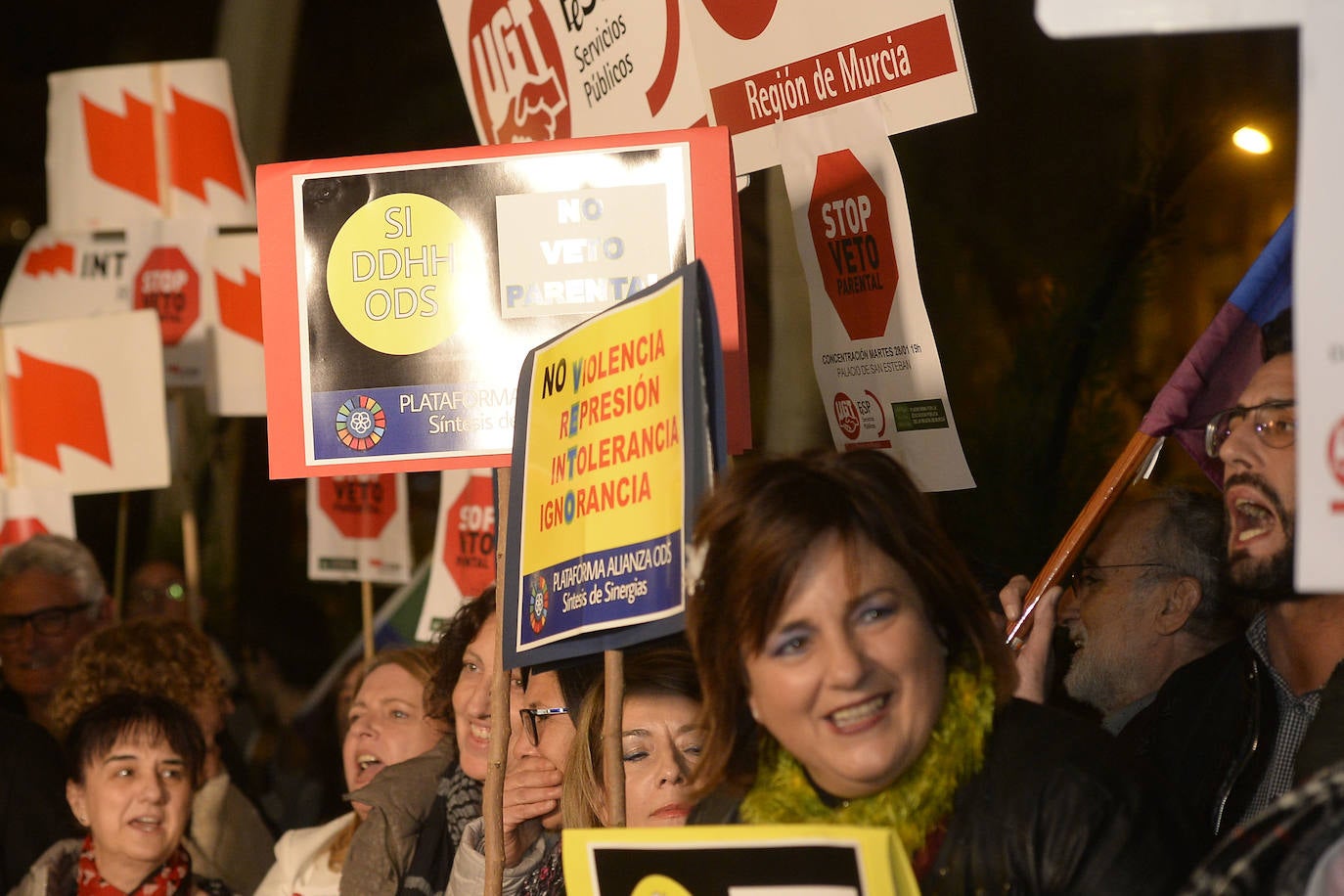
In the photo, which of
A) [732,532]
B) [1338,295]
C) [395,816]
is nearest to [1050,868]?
[732,532]

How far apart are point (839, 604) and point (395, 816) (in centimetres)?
198

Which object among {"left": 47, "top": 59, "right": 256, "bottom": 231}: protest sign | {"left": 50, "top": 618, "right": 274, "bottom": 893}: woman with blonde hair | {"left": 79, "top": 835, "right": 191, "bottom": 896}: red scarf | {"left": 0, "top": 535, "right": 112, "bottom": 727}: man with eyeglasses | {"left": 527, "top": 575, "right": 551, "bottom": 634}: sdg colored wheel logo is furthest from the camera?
{"left": 47, "top": 59, "right": 256, "bottom": 231}: protest sign

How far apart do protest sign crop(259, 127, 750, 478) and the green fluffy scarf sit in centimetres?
100

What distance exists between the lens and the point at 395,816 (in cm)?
374

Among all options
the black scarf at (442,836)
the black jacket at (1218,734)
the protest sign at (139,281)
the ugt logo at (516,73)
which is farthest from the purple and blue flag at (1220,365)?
the protest sign at (139,281)

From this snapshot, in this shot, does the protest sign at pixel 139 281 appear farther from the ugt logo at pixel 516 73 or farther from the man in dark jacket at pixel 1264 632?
the man in dark jacket at pixel 1264 632

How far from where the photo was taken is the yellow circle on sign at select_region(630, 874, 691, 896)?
2033 mm

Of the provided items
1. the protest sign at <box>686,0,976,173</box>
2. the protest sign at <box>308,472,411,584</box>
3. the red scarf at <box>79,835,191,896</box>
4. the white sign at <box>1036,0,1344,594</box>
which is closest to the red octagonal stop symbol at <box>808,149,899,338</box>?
the protest sign at <box>686,0,976,173</box>

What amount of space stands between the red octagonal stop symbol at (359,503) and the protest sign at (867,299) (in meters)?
3.34

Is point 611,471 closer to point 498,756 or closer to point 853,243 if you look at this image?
→ point 498,756

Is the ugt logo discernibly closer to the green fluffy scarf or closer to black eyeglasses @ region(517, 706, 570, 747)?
black eyeglasses @ region(517, 706, 570, 747)

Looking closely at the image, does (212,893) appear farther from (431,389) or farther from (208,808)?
(431,389)

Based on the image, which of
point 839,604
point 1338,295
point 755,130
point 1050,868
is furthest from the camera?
point 755,130

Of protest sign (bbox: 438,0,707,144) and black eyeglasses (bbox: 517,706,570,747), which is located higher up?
protest sign (bbox: 438,0,707,144)
